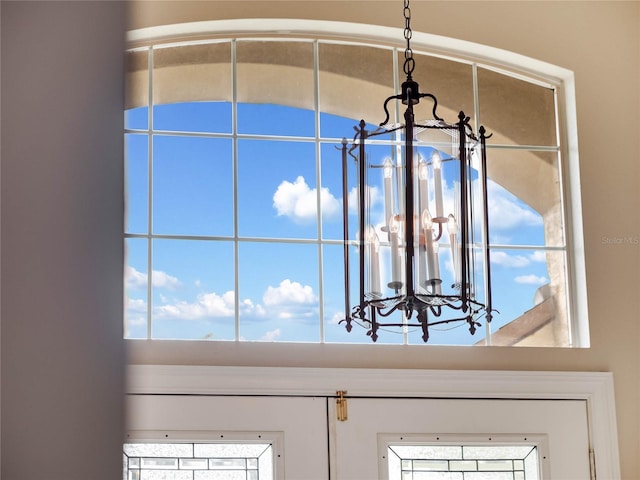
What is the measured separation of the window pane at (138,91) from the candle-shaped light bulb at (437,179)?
1.02 metres

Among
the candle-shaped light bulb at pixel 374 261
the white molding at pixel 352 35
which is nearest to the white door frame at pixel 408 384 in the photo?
the candle-shaped light bulb at pixel 374 261

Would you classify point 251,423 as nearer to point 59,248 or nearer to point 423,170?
point 423,170

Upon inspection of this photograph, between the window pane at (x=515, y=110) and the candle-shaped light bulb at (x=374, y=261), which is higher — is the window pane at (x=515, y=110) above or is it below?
above

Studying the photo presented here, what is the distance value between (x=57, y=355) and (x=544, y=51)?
3.28 metres

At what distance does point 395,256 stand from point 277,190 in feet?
2.19

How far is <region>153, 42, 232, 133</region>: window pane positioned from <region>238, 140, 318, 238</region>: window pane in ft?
0.49

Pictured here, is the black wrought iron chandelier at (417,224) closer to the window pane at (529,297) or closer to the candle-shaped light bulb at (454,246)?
the candle-shaped light bulb at (454,246)

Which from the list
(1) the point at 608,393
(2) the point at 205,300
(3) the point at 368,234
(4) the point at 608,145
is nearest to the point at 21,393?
(3) the point at 368,234

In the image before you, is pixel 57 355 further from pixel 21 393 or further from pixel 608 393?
pixel 608 393

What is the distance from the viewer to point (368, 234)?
2.77 meters

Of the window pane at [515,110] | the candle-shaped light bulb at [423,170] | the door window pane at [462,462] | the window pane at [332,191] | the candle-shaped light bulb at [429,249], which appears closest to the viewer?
the candle-shaped light bulb at [429,249]

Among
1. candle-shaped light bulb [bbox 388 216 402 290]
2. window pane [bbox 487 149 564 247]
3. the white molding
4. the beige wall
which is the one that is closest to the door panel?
the beige wall

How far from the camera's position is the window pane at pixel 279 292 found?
304 cm

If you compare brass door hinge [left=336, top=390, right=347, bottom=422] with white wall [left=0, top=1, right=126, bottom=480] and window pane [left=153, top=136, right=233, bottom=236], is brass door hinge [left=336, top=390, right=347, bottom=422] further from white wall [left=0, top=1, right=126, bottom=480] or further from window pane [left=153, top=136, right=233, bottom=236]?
white wall [left=0, top=1, right=126, bottom=480]
